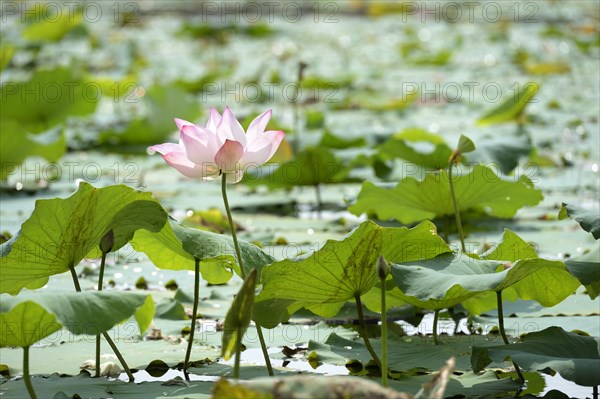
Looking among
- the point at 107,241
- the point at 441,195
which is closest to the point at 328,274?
the point at 107,241

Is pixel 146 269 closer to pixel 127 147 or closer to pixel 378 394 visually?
pixel 378 394

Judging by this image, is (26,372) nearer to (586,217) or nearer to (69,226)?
(69,226)

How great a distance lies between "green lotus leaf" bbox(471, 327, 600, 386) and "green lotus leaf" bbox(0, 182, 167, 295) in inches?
19.2

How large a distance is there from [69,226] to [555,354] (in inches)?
26.7

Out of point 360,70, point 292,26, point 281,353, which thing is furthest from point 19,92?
point 292,26

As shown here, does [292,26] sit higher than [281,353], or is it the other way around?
[292,26]

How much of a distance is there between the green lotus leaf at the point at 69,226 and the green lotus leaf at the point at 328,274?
0.61 ft

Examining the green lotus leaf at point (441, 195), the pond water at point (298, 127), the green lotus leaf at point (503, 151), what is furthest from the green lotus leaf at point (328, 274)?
the green lotus leaf at point (503, 151)

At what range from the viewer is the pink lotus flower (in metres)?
1.34

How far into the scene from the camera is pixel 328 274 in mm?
1375

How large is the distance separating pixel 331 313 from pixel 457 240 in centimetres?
93

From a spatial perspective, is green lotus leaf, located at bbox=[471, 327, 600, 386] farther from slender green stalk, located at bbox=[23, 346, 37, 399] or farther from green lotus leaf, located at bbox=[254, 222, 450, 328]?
slender green stalk, located at bbox=[23, 346, 37, 399]

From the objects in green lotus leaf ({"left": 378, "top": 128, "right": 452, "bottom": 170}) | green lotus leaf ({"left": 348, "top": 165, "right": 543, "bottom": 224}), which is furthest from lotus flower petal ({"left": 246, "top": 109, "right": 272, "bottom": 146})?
green lotus leaf ({"left": 378, "top": 128, "right": 452, "bottom": 170})

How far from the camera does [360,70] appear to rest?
6391 millimetres
